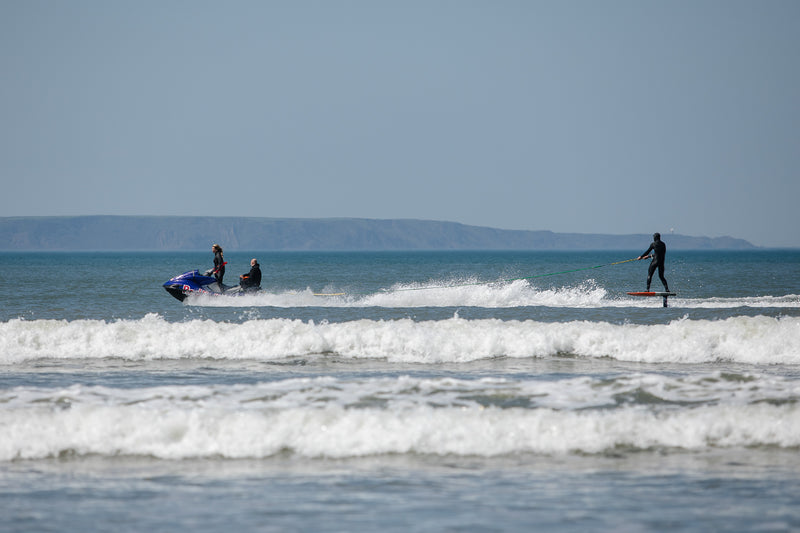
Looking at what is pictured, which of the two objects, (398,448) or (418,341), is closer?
(398,448)

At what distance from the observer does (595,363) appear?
15461mm

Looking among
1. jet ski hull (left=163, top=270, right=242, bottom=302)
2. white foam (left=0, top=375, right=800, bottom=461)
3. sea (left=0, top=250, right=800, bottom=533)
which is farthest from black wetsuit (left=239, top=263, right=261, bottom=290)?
white foam (left=0, top=375, right=800, bottom=461)

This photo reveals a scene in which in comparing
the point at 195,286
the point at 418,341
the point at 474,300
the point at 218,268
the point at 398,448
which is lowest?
the point at 398,448

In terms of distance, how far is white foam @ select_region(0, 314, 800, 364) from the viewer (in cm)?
1616

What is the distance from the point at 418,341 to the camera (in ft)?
54.0

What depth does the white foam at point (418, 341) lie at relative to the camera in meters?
16.2

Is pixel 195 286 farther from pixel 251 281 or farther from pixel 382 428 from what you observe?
pixel 382 428

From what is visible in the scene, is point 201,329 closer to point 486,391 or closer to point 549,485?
point 486,391

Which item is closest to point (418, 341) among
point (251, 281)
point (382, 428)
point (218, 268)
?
point (382, 428)

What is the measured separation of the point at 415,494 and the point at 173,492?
2143mm

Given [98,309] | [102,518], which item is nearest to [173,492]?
[102,518]

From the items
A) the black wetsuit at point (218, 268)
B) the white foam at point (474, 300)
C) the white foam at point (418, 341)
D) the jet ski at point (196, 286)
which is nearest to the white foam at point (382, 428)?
the white foam at point (418, 341)

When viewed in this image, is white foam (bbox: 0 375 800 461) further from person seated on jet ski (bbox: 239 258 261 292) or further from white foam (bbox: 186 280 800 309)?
white foam (bbox: 186 280 800 309)

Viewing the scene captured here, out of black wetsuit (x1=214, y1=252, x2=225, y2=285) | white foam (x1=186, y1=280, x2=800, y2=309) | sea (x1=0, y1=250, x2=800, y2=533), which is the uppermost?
black wetsuit (x1=214, y1=252, x2=225, y2=285)
